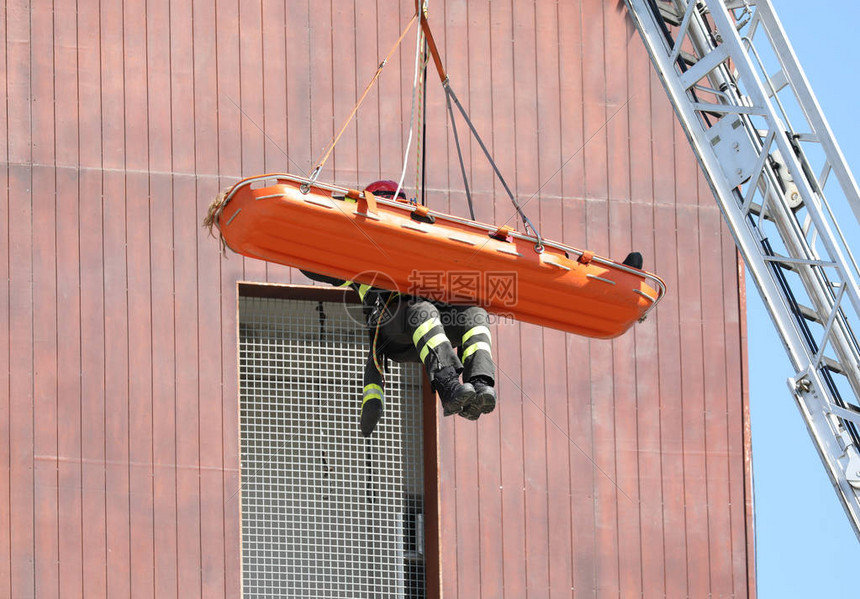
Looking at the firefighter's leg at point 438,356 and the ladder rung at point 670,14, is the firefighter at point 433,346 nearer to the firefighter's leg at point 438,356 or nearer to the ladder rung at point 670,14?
the firefighter's leg at point 438,356

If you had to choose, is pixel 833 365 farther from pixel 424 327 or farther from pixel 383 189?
pixel 383 189

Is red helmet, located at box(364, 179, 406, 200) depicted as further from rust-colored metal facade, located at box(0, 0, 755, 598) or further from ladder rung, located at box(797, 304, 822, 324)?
rust-colored metal facade, located at box(0, 0, 755, 598)

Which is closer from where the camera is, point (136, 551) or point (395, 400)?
point (136, 551)

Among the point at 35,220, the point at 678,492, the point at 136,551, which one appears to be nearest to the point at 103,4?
the point at 35,220

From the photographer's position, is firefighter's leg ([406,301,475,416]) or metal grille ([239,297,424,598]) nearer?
firefighter's leg ([406,301,475,416])

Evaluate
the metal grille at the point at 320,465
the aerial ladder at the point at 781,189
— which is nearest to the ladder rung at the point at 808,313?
the aerial ladder at the point at 781,189

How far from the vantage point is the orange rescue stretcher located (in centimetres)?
967

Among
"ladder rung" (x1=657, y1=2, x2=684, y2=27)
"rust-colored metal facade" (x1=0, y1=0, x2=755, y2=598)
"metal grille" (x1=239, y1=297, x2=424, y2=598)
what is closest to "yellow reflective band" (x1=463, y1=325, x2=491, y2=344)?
"ladder rung" (x1=657, y1=2, x2=684, y2=27)

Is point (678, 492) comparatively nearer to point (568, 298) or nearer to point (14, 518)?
point (568, 298)

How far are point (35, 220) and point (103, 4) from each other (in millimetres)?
2089

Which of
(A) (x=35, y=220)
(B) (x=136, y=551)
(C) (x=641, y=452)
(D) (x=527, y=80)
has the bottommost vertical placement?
(B) (x=136, y=551)

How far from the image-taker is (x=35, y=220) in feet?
43.2

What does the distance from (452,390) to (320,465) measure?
4530 mm

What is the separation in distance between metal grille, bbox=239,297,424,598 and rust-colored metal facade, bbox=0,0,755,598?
0.53m
